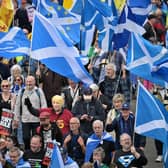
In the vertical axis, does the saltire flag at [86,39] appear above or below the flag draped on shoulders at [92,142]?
above

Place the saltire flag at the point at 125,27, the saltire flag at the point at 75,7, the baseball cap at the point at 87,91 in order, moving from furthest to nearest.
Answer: the saltire flag at the point at 75,7, the saltire flag at the point at 125,27, the baseball cap at the point at 87,91

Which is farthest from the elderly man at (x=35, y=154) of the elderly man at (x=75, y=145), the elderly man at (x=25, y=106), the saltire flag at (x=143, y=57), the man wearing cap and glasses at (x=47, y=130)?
the saltire flag at (x=143, y=57)

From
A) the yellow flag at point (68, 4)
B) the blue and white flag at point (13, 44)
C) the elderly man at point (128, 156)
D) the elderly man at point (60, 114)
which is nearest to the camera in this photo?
the elderly man at point (128, 156)

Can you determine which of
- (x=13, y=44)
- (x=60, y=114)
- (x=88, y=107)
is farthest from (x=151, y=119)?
(x=13, y=44)

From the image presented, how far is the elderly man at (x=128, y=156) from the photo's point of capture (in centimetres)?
1448

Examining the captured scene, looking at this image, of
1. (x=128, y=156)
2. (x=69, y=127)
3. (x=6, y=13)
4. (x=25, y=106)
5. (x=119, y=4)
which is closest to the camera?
(x=128, y=156)

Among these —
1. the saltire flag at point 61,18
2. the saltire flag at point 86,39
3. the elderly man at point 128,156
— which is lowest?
the elderly man at point 128,156

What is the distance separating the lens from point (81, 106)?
16516mm

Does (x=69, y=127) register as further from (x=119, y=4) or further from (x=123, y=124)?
(x=119, y=4)

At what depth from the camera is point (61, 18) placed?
18.1 m

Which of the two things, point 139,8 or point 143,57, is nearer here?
point 143,57

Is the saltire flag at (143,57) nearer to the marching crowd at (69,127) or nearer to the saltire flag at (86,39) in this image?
the marching crowd at (69,127)

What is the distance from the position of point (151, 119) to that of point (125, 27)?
165 inches

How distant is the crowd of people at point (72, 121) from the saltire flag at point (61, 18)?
0.93 metres
